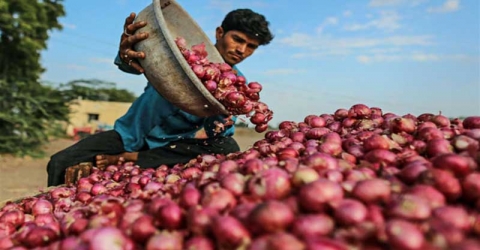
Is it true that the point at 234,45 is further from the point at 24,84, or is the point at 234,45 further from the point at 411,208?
the point at 24,84

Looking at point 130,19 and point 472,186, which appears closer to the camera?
point 472,186

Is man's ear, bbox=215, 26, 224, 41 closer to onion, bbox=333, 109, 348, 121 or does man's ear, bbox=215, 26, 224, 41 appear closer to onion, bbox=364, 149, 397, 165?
onion, bbox=333, 109, 348, 121

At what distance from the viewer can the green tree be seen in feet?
41.6

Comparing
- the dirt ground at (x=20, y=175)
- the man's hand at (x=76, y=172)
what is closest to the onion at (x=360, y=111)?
the man's hand at (x=76, y=172)

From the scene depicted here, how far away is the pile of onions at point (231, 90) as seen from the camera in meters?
2.53

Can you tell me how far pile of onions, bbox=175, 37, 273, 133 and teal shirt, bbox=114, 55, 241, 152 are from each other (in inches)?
29.7

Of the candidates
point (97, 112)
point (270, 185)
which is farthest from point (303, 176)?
point (97, 112)

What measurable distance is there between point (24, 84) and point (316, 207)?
1410 centimetres

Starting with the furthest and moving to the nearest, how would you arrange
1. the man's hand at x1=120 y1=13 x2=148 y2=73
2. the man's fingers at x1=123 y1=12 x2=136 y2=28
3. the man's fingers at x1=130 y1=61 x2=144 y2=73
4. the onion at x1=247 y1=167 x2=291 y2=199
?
the man's fingers at x1=123 y1=12 x2=136 y2=28 → the man's fingers at x1=130 y1=61 x2=144 y2=73 → the man's hand at x1=120 y1=13 x2=148 y2=73 → the onion at x1=247 y1=167 x2=291 y2=199

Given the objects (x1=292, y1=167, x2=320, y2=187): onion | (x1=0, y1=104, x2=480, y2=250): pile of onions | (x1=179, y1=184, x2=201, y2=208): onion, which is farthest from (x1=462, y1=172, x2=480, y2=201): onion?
(x1=179, y1=184, x2=201, y2=208): onion

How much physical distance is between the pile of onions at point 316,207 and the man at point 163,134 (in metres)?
2.04

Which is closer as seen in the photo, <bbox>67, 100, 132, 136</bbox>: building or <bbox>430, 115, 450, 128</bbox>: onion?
<bbox>430, 115, 450, 128</bbox>: onion

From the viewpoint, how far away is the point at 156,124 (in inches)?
147

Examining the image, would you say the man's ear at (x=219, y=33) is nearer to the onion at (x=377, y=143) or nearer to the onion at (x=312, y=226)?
the onion at (x=377, y=143)
